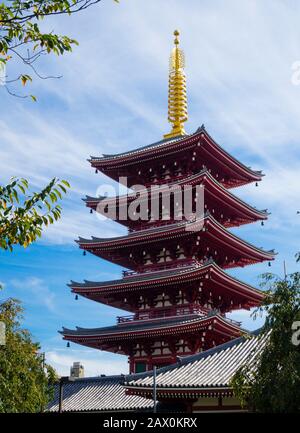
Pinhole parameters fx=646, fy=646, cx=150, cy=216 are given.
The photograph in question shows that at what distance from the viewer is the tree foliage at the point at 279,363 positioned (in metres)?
13.8

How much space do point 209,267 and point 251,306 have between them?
8.90 m

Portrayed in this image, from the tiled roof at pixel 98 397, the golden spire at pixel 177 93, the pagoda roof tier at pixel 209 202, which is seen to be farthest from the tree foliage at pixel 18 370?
the golden spire at pixel 177 93

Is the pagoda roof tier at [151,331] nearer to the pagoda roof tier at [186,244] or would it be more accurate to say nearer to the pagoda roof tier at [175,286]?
the pagoda roof tier at [175,286]

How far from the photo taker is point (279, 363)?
14.9 metres

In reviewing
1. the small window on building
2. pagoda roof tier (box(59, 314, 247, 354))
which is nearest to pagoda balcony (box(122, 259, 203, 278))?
pagoda roof tier (box(59, 314, 247, 354))

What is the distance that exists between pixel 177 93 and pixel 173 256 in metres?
14.1

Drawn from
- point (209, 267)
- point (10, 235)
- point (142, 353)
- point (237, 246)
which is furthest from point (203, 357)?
point (10, 235)

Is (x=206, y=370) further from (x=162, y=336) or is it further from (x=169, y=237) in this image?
(x=169, y=237)

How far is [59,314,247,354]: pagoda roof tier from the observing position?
3428 centimetres

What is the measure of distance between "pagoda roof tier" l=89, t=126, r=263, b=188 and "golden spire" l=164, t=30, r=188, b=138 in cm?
295

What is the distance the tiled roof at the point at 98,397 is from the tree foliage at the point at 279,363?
16.1 meters

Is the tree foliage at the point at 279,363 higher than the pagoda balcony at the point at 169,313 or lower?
lower

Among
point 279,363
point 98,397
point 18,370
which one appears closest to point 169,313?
point 98,397

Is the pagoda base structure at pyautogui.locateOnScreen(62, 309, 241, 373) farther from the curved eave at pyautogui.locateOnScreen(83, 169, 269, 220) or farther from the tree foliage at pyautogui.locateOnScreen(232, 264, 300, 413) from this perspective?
the tree foliage at pyautogui.locateOnScreen(232, 264, 300, 413)
